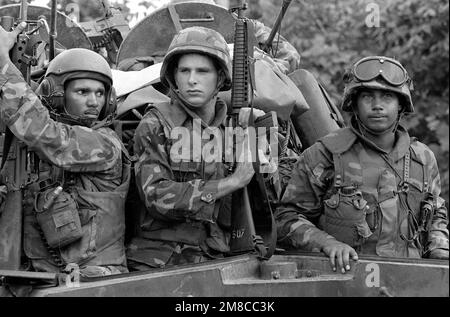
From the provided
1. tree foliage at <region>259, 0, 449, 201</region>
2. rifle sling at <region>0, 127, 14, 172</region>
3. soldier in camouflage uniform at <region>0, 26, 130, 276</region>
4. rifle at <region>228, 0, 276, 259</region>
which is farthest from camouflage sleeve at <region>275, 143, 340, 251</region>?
tree foliage at <region>259, 0, 449, 201</region>

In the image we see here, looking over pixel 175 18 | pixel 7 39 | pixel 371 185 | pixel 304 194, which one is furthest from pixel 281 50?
pixel 7 39

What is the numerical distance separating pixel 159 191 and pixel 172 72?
2.86 feet

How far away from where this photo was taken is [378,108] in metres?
7.54

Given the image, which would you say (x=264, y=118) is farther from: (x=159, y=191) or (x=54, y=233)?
(x=54, y=233)

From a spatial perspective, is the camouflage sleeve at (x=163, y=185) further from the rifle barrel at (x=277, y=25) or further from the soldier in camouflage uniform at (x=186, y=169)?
the rifle barrel at (x=277, y=25)

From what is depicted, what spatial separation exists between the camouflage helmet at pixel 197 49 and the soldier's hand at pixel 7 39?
34.3 inches

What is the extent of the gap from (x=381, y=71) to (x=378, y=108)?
0.22 meters

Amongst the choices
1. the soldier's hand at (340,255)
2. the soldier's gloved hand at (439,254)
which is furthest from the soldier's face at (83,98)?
the soldier's gloved hand at (439,254)

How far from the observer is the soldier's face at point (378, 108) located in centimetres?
754

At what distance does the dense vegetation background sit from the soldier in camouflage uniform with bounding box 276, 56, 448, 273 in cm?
920

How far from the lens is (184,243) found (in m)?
7.36

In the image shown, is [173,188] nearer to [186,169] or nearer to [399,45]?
[186,169]

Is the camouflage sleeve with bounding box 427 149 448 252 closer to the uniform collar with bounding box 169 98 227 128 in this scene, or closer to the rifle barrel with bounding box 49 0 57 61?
the uniform collar with bounding box 169 98 227 128

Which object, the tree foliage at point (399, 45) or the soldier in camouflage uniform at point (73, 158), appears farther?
the tree foliage at point (399, 45)
